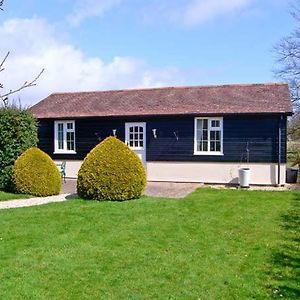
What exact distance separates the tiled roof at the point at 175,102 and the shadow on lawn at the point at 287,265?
911 cm

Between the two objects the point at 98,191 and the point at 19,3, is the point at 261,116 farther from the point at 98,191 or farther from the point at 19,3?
the point at 19,3

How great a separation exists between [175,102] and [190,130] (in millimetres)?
2011

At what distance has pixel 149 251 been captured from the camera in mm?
7578

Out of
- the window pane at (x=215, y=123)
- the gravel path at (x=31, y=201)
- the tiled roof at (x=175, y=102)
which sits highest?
the tiled roof at (x=175, y=102)

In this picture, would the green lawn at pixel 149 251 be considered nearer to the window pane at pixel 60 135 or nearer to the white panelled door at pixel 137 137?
the white panelled door at pixel 137 137

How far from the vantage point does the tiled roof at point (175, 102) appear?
1870cm

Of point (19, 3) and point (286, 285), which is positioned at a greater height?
point (19, 3)

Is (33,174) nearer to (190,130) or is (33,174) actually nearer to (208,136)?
Answer: (190,130)

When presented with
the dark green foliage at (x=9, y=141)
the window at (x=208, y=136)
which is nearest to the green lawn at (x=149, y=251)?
the dark green foliage at (x=9, y=141)

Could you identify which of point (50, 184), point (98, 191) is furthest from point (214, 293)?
point (50, 184)

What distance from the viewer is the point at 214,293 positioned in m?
5.58

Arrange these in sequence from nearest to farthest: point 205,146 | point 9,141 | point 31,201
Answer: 1. point 31,201
2. point 9,141
3. point 205,146

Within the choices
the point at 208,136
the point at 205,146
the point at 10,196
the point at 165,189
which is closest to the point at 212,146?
the point at 205,146

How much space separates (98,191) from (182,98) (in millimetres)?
9109
